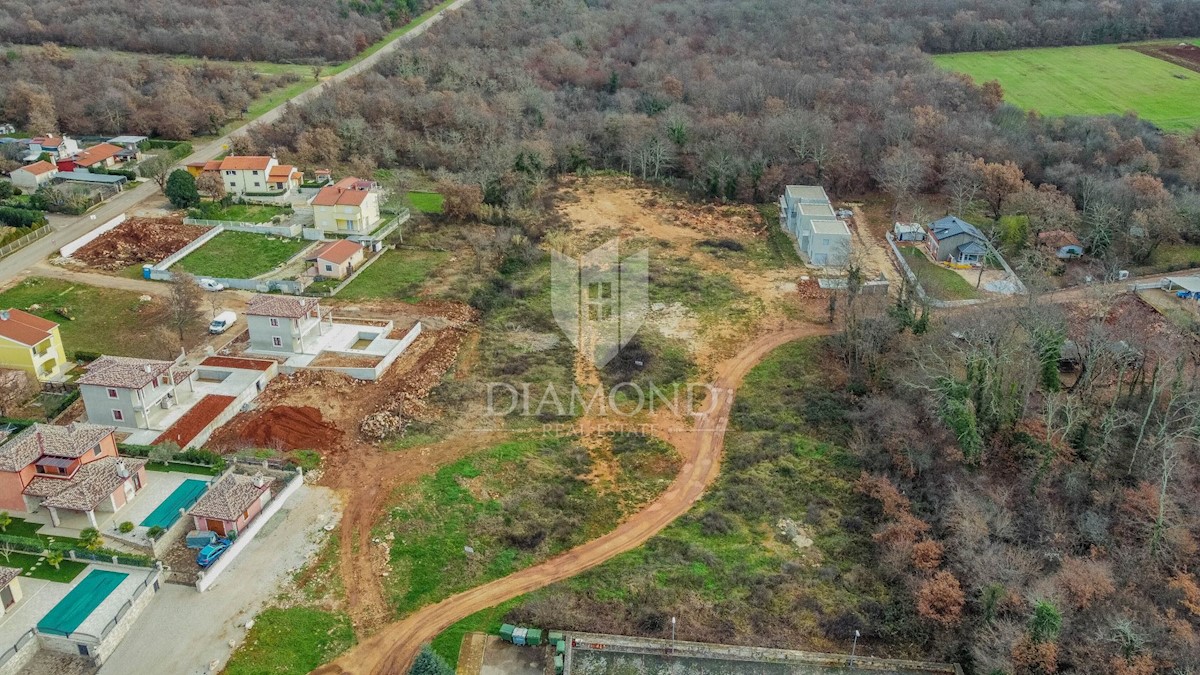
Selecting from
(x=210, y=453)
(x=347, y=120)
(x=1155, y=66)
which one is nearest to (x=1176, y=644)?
(x=210, y=453)

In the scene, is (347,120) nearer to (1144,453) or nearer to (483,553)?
(483,553)

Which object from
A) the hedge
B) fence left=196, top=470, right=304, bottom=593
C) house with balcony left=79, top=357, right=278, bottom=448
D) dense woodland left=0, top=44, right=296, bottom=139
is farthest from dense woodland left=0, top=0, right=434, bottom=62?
fence left=196, top=470, right=304, bottom=593

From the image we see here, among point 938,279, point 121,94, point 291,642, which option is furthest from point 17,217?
point 938,279

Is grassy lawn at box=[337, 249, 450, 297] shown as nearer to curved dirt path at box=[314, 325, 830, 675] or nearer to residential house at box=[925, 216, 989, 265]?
curved dirt path at box=[314, 325, 830, 675]

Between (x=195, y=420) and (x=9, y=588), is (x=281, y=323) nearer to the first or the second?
(x=195, y=420)

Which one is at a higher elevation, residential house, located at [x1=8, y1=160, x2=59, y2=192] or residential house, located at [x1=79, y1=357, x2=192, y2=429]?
residential house, located at [x1=8, y1=160, x2=59, y2=192]

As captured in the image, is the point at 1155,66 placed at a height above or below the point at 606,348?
above
